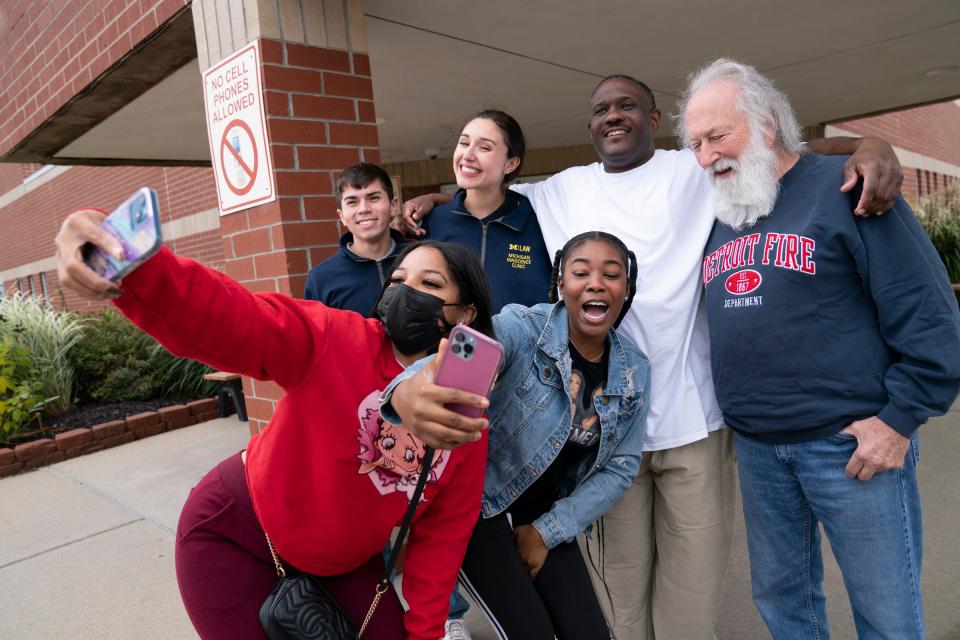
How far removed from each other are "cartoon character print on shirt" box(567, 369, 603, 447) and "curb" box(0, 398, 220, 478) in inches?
221

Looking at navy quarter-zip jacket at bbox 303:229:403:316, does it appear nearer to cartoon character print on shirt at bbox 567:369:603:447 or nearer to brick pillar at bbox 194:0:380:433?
brick pillar at bbox 194:0:380:433

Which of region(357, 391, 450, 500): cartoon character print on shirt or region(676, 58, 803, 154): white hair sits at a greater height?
region(676, 58, 803, 154): white hair

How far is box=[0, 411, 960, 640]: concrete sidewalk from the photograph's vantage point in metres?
2.80

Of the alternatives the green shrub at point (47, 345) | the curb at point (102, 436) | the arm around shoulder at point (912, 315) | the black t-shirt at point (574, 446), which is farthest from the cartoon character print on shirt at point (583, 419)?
the green shrub at point (47, 345)

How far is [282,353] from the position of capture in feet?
4.54

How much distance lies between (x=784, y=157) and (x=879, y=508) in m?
1.14

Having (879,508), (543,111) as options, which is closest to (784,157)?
(879,508)

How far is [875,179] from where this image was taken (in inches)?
67.1

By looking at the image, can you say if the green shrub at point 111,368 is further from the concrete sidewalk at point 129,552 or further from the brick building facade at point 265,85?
→ the brick building facade at point 265,85

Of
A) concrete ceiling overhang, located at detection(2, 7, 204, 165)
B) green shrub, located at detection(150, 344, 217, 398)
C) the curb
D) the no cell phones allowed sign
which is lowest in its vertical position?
the curb

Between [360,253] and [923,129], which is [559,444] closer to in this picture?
[360,253]

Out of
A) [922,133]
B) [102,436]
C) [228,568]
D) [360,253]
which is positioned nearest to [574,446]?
[228,568]

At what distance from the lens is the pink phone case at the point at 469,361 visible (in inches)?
40.7

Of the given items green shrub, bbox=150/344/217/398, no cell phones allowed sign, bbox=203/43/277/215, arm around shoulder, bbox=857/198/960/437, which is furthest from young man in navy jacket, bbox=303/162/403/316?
green shrub, bbox=150/344/217/398
